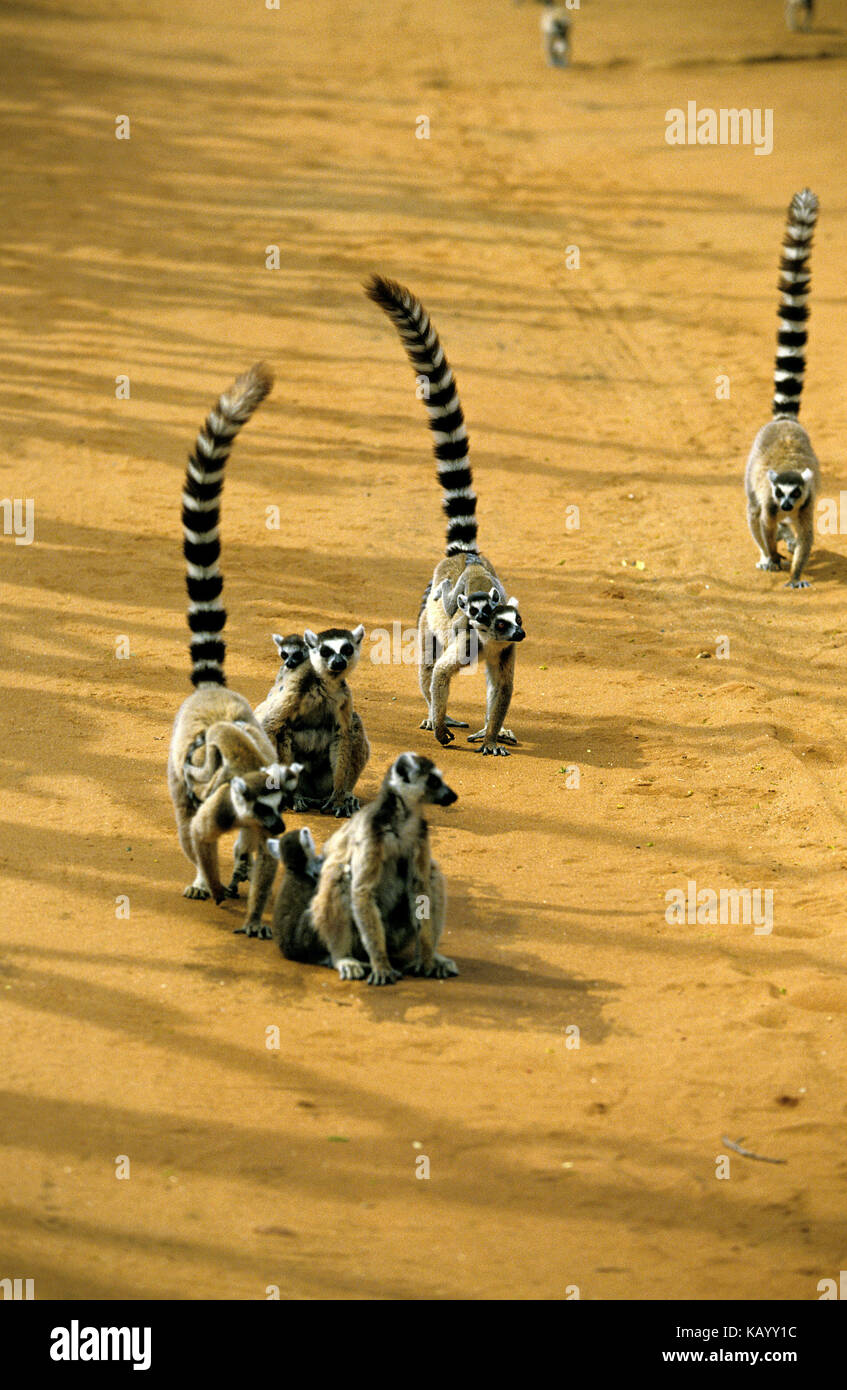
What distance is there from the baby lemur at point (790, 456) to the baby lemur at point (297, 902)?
684 centimetres

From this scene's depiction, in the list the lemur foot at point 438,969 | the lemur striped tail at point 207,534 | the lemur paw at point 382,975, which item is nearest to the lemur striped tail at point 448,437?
the lemur striped tail at point 207,534

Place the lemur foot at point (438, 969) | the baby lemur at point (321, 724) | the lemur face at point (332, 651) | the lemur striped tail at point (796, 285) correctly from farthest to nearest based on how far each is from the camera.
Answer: the lemur striped tail at point (796, 285) → the baby lemur at point (321, 724) → the lemur face at point (332, 651) → the lemur foot at point (438, 969)

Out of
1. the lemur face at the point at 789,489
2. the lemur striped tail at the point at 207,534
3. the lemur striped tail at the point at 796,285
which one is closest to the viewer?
the lemur striped tail at the point at 207,534

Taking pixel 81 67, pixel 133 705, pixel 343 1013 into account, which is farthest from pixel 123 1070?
pixel 81 67

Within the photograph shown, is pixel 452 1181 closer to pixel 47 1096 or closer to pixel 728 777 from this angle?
pixel 47 1096

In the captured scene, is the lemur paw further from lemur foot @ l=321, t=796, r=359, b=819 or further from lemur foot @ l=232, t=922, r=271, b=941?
lemur foot @ l=321, t=796, r=359, b=819

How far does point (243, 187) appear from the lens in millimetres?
23703

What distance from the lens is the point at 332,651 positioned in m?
8.92

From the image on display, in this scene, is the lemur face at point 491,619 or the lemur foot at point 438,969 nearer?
the lemur foot at point 438,969

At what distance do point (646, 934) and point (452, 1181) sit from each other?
2.26m

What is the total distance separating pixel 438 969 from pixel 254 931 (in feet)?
3.25

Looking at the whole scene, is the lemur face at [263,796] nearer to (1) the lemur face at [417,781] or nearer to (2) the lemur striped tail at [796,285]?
(1) the lemur face at [417,781]

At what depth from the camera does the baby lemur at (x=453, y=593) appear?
9.82 m

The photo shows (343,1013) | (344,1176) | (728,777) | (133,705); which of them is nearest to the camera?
(344,1176)
